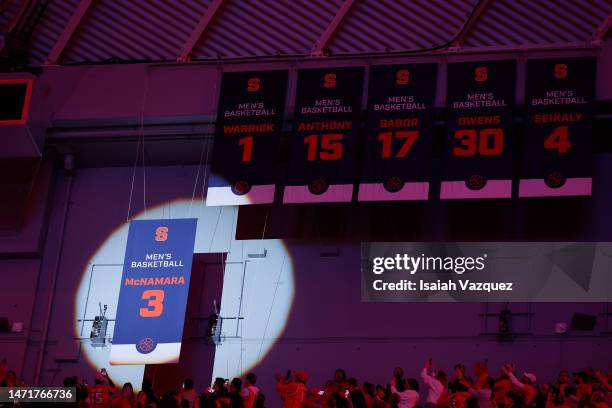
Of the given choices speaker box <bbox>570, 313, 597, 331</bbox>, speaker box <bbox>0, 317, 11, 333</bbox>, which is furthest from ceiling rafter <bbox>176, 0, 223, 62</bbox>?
speaker box <bbox>570, 313, 597, 331</bbox>

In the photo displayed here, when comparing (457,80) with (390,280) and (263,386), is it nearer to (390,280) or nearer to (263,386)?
(390,280)

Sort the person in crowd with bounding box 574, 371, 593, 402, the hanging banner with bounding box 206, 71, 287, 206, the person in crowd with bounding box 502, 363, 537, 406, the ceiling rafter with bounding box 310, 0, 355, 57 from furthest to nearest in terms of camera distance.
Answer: the ceiling rafter with bounding box 310, 0, 355, 57, the hanging banner with bounding box 206, 71, 287, 206, the person in crowd with bounding box 502, 363, 537, 406, the person in crowd with bounding box 574, 371, 593, 402

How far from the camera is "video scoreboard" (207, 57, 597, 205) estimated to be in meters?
A: 15.4

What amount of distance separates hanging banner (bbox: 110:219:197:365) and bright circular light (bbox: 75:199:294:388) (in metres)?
2.07

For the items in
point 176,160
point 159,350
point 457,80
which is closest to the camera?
point 159,350

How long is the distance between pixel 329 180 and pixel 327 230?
1323mm

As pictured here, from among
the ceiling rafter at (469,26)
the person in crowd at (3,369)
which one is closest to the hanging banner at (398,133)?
the ceiling rafter at (469,26)

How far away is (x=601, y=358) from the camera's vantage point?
15.8 m

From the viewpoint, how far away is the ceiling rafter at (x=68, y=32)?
61.3ft

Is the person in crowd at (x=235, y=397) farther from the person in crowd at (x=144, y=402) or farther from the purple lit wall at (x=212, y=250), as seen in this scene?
the purple lit wall at (x=212, y=250)

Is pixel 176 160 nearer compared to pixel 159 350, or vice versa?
pixel 159 350

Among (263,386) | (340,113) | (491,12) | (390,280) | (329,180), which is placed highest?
(491,12)

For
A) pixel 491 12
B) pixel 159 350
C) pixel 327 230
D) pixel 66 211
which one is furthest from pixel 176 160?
pixel 491 12

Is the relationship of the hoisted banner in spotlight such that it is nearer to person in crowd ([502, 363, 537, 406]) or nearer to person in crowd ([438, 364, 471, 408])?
person in crowd ([438, 364, 471, 408])
